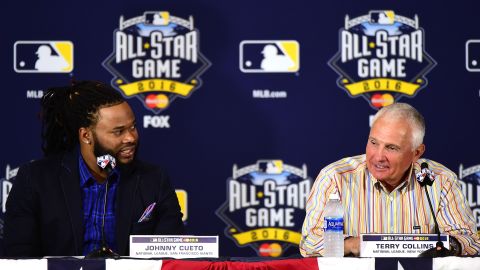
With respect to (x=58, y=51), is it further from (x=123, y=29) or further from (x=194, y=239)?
(x=194, y=239)

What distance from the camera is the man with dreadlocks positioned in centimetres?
270

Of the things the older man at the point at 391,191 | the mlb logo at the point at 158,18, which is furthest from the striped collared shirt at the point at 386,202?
the mlb logo at the point at 158,18

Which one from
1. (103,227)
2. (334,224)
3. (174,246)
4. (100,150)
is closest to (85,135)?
(100,150)

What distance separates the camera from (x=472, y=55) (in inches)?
138

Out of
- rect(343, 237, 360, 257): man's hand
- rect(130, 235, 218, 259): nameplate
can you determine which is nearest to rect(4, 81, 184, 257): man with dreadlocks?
rect(130, 235, 218, 259): nameplate

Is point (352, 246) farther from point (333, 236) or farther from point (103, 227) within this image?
point (103, 227)

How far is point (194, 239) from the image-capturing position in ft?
7.31

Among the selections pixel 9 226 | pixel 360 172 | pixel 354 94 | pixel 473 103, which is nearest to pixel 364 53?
pixel 354 94

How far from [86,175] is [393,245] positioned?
1147 millimetres

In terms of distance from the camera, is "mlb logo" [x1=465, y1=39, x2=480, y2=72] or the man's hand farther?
"mlb logo" [x1=465, y1=39, x2=480, y2=72]

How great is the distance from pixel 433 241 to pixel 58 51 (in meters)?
2.00

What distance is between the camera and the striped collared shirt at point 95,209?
8.88ft

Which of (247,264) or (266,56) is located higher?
(266,56)

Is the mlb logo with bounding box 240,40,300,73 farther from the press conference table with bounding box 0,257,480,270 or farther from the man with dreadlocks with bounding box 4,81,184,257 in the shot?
the press conference table with bounding box 0,257,480,270
